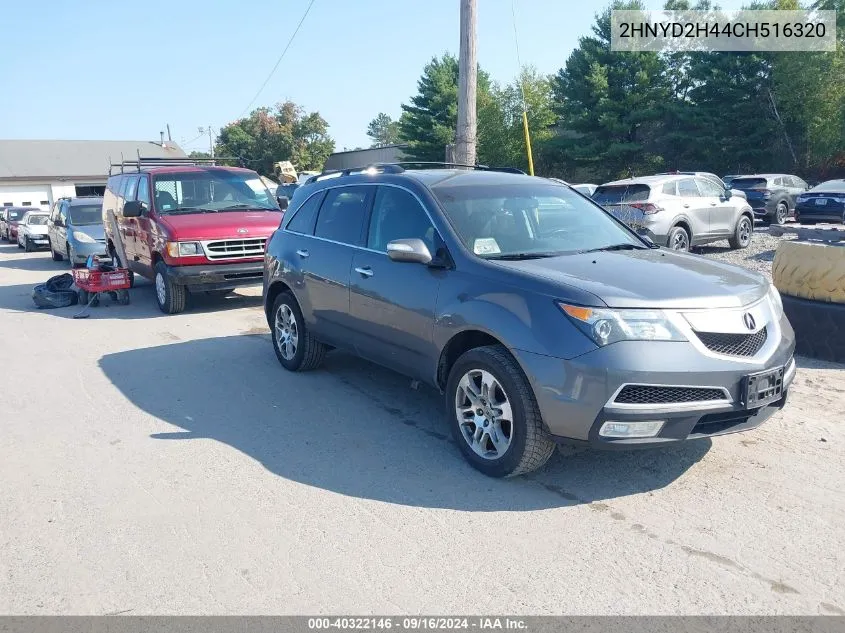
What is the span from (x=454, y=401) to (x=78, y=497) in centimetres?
239

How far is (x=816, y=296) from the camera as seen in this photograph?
22.4ft

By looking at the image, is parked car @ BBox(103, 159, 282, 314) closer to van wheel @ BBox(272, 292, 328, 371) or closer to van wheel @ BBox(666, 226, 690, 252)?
van wheel @ BBox(272, 292, 328, 371)

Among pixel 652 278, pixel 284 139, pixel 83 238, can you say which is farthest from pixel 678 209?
pixel 284 139

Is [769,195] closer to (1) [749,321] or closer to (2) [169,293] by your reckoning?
(2) [169,293]

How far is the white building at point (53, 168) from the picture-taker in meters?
59.7

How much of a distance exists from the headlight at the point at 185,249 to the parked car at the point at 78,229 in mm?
6272

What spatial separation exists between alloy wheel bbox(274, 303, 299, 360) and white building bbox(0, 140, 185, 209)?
181ft

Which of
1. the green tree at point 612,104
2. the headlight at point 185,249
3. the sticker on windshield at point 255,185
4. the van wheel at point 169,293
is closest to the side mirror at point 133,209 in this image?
the van wheel at point 169,293

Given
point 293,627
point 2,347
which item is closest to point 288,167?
point 2,347

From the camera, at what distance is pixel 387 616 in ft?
10.5

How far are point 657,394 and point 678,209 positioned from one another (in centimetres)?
1125

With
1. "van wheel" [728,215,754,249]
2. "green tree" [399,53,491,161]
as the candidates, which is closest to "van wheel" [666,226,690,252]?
"van wheel" [728,215,754,249]

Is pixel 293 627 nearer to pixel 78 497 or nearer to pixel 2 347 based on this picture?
pixel 78 497

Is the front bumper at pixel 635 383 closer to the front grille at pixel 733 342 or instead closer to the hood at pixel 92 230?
the front grille at pixel 733 342
